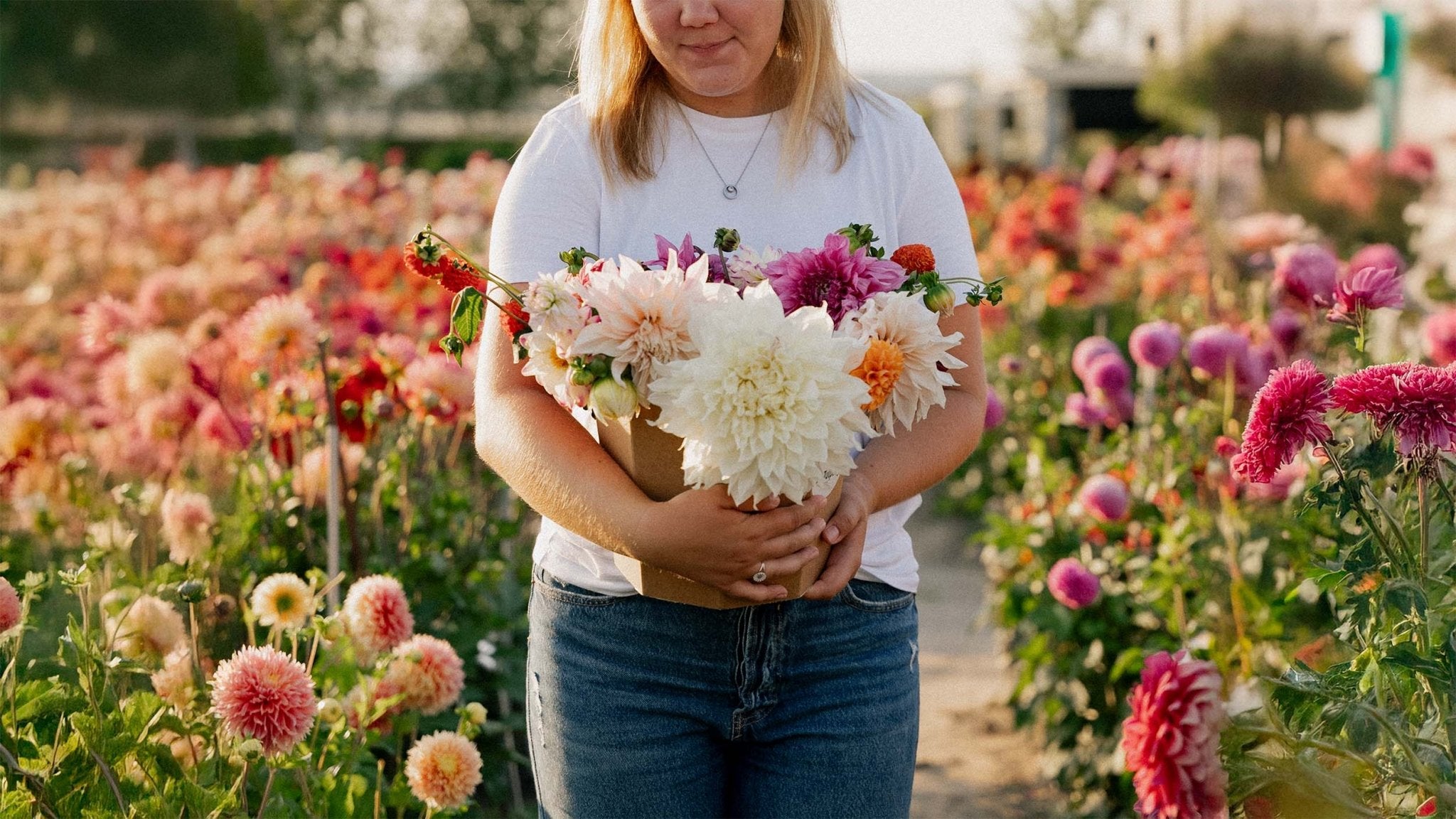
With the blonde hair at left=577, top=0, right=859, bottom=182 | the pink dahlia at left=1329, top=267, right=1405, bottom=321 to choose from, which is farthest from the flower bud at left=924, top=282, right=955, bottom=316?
the pink dahlia at left=1329, top=267, right=1405, bottom=321

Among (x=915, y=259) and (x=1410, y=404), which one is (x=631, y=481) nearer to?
(x=915, y=259)

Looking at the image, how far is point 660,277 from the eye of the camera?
1190 millimetres

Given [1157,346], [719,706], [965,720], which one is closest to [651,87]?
[719,706]

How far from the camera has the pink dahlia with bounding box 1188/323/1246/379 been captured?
2896 mm

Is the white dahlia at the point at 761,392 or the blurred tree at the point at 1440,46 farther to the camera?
the blurred tree at the point at 1440,46

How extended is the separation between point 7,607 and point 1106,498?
2186mm

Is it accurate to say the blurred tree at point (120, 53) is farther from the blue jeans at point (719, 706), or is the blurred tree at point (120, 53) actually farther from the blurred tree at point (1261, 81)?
the blue jeans at point (719, 706)

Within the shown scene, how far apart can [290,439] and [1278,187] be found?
20.9 ft

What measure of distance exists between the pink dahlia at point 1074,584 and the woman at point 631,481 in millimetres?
1380

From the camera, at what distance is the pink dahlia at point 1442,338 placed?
8.16 feet

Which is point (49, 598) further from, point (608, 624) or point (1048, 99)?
point (1048, 99)

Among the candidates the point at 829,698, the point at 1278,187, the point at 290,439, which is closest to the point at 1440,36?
the point at 1278,187

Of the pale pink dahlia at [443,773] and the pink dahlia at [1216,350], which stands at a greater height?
the pink dahlia at [1216,350]

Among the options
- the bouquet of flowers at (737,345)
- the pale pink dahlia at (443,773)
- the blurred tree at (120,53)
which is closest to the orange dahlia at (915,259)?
the bouquet of flowers at (737,345)
